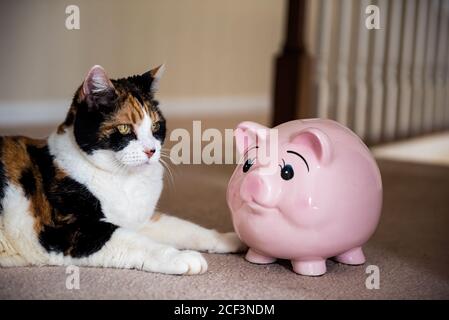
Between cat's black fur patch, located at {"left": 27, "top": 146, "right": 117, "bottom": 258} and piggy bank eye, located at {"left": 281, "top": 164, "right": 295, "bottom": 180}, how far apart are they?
1.01 ft

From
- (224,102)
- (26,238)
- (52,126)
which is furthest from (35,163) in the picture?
(224,102)

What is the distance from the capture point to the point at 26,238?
99 cm

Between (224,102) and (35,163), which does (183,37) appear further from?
(35,163)

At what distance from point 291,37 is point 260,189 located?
1381 mm

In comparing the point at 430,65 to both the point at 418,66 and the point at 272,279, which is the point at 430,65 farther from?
the point at 272,279

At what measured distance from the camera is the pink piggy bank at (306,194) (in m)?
0.93

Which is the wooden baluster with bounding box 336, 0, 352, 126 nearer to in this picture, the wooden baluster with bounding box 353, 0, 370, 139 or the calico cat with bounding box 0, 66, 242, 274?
the wooden baluster with bounding box 353, 0, 370, 139

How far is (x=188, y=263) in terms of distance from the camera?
938mm

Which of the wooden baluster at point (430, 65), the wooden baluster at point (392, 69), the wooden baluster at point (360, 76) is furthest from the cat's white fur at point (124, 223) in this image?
the wooden baluster at point (430, 65)

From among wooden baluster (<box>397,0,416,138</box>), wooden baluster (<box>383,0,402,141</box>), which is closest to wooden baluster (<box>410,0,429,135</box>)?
wooden baluster (<box>397,0,416,138</box>)

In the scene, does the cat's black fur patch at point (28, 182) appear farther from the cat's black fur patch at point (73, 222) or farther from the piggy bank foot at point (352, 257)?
the piggy bank foot at point (352, 257)

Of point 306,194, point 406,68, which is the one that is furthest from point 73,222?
point 406,68

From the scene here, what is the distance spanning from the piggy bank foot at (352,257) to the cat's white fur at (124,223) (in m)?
0.19

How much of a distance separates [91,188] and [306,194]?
38 centimetres
